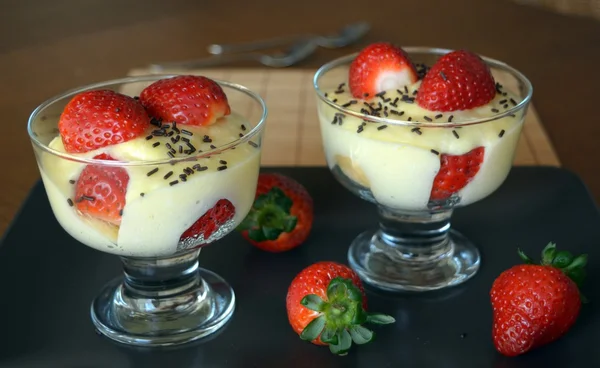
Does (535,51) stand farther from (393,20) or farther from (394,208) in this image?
(394,208)

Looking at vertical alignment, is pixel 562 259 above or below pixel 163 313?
above

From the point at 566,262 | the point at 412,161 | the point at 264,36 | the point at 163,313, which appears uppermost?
the point at 412,161

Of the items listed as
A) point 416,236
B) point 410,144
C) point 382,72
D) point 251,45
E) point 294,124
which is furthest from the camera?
point 251,45

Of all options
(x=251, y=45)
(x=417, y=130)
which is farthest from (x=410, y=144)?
(x=251, y=45)

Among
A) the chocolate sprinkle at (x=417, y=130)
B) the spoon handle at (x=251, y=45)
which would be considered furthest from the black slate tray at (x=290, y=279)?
the spoon handle at (x=251, y=45)

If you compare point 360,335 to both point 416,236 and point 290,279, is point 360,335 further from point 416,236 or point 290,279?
point 416,236

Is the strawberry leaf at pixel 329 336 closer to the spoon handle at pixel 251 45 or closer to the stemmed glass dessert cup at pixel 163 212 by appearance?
the stemmed glass dessert cup at pixel 163 212
